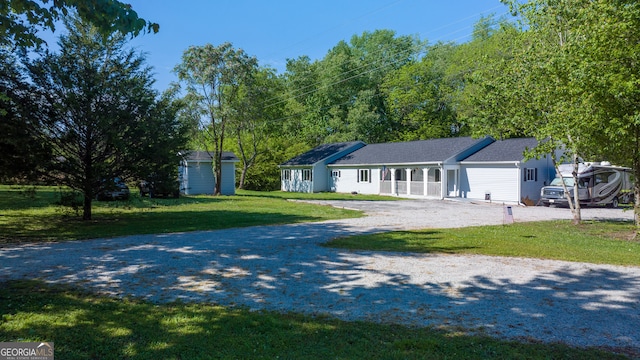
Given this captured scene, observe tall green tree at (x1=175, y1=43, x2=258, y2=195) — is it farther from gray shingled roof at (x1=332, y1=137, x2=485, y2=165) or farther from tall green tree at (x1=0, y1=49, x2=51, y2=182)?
tall green tree at (x1=0, y1=49, x2=51, y2=182)

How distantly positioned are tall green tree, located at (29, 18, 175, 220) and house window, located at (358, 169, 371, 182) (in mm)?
23694

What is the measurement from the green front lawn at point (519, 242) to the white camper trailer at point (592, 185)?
33.9 ft

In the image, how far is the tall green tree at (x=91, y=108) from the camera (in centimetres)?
1305

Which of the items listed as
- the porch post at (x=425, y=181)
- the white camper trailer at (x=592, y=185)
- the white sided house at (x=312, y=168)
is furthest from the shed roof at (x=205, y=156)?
the white camper trailer at (x=592, y=185)

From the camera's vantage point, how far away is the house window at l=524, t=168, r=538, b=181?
26.6m

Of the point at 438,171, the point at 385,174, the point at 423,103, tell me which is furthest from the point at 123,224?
the point at 423,103

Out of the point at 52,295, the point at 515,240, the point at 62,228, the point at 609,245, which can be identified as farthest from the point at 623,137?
the point at 62,228

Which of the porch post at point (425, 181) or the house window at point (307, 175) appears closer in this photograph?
the porch post at point (425, 181)

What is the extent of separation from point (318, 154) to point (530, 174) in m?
20.6

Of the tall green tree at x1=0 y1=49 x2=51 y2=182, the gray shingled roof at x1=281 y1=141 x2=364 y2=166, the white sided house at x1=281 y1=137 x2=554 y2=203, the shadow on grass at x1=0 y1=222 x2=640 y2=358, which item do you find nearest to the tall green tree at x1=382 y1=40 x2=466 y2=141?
the gray shingled roof at x1=281 y1=141 x2=364 y2=166

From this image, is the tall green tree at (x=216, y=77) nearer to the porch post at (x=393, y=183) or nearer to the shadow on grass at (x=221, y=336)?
the porch post at (x=393, y=183)

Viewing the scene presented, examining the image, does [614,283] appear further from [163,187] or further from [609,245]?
[163,187]

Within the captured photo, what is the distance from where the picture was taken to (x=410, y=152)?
111 ft

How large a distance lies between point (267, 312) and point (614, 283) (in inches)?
221
